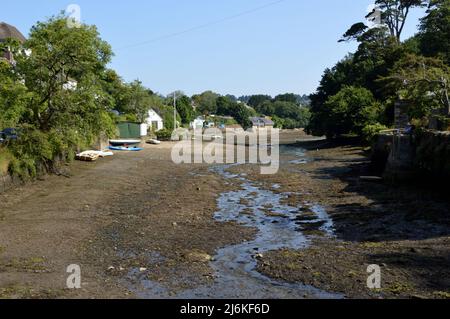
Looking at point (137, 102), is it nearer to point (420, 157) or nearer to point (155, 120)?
point (155, 120)

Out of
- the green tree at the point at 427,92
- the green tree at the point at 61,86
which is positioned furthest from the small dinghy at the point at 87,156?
the green tree at the point at 427,92

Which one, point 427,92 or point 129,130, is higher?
point 427,92

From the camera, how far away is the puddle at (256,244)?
33.1ft

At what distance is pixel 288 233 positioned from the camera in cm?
1587

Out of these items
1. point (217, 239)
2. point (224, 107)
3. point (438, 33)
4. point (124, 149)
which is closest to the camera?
point (217, 239)

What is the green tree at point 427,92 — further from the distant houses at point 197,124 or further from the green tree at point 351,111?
the distant houses at point 197,124

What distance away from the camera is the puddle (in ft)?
33.1

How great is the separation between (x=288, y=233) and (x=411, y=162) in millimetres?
12869

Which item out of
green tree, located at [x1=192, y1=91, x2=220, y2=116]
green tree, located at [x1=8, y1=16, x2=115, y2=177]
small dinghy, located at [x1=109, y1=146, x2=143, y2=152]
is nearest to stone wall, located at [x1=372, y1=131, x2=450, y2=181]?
green tree, located at [x1=8, y1=16, x2=115, y2=177]

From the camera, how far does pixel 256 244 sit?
47.4ft

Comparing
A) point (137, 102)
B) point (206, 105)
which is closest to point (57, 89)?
point (137, 102)

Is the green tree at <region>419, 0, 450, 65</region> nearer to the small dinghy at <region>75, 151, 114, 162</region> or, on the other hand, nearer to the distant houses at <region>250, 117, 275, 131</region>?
the small dinghy at <region>75, 151, 114, 162</region>

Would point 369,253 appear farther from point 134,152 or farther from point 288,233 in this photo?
point 134,152
